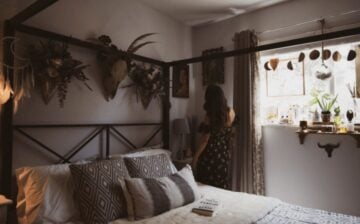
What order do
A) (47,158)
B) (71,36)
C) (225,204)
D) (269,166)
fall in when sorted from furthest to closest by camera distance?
→ (269,166) < (71,36) < (47,158) < (225,204)

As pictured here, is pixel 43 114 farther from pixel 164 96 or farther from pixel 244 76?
pixel 244 76

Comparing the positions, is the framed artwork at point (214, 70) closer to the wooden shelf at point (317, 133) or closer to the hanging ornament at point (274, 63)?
the hanging ornament at point (274, 63)

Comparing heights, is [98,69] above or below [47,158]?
above

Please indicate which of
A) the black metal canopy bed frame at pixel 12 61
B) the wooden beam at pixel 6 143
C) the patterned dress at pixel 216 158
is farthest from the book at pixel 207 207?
the wooden beam at pixel 6 143

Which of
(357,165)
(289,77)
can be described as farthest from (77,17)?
(357,165)

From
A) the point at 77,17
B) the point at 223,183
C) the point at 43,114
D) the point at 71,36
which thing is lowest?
the point at 223,183

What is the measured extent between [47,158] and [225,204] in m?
1.54

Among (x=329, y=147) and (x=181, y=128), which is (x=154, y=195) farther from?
(x=329, y=147)

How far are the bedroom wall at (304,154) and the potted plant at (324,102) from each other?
24 cm

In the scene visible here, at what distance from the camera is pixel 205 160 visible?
273cm

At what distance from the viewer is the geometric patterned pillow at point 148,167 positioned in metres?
2.06

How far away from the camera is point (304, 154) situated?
9.28 ft

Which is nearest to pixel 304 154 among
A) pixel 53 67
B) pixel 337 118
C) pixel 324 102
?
pixel 337 118

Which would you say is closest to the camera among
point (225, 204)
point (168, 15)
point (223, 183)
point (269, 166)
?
point (225, 204)
